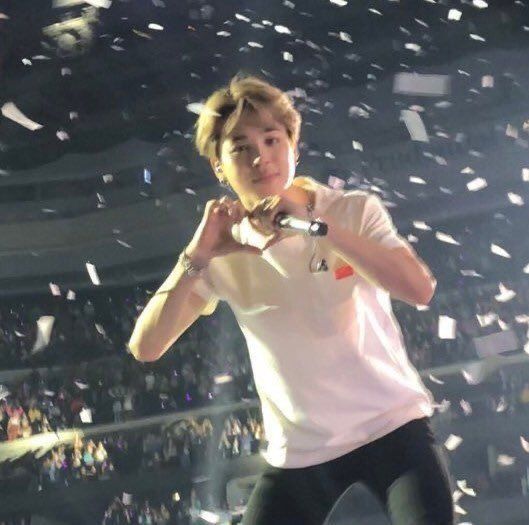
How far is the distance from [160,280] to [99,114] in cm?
40

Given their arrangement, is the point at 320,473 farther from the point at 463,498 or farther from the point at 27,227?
the point at 27,227

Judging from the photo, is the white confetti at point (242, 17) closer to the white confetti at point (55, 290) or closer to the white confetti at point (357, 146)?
the white confetti at point (357, 146)

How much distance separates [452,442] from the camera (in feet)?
5.80

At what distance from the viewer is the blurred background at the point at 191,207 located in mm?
1812

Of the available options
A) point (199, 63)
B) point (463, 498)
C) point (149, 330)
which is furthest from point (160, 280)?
point (149, 330)

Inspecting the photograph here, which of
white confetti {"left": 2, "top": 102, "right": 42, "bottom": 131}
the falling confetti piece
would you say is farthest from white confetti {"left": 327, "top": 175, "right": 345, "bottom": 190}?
white confetti {"left": 2, "top": 102, "right": 42, "bottom": 131}

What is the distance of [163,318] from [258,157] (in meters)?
0.17

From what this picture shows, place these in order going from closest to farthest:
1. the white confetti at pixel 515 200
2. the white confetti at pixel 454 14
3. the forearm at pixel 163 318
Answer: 1. the forearm at pixel 163 318
2. the white confetti at pixel 454 14
3. the white confetti at pixel 515 200

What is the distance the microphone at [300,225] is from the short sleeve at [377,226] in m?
0.08

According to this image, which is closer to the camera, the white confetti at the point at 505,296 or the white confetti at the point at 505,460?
the white confetti at the point at 505,460

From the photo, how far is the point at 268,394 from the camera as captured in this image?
30.8 inches

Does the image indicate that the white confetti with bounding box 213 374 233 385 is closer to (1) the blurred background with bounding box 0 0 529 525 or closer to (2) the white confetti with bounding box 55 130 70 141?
(1) the blurred background with bounding box 0 0 529 525

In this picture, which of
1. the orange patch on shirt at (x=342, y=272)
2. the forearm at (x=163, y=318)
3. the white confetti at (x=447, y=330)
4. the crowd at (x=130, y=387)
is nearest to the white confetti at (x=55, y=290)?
the crowd at (x=130, y=387)

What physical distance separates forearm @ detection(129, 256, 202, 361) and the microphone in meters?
0.11
